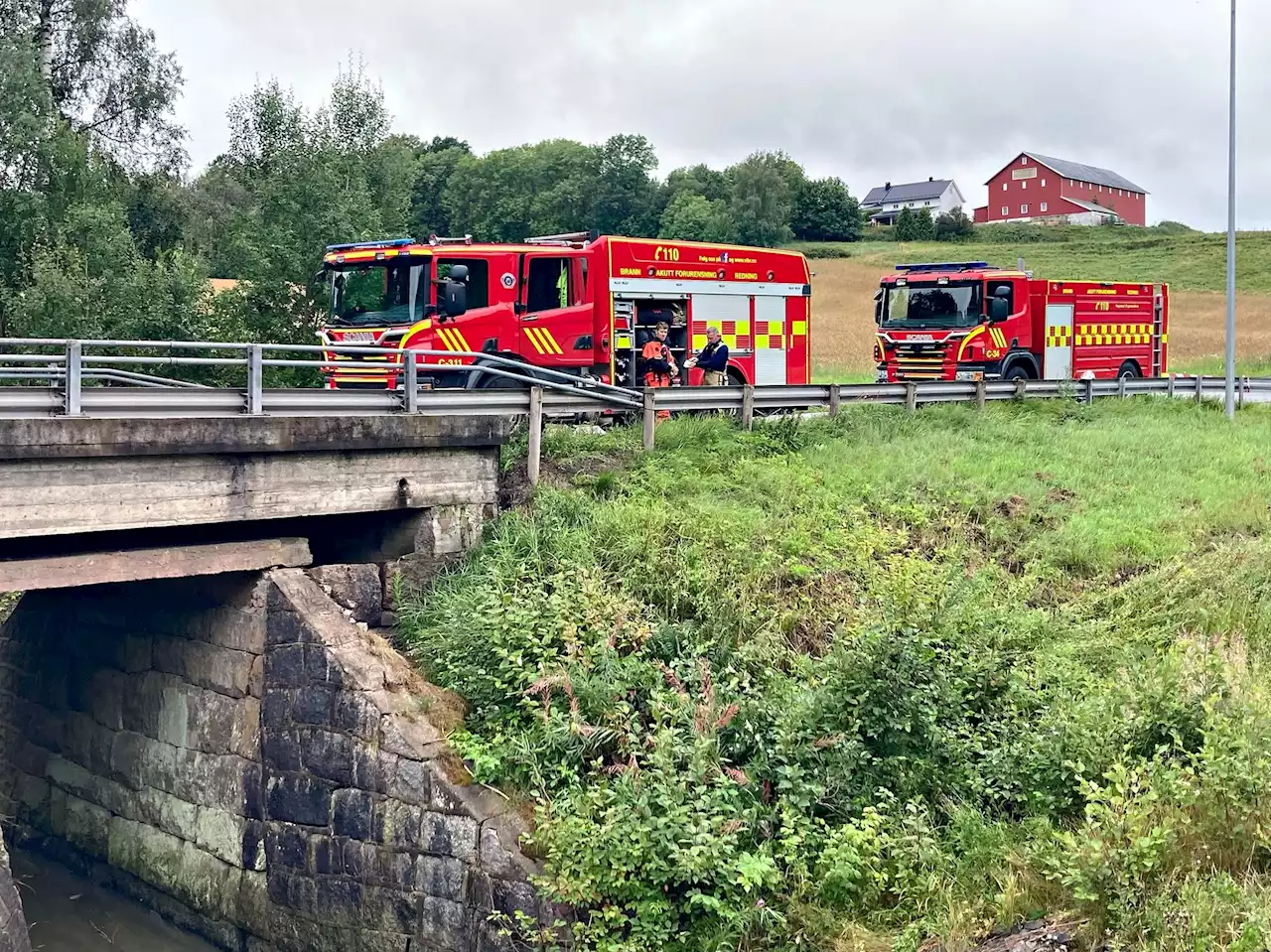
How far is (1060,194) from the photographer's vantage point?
A: 376ft

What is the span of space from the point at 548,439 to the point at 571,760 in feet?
16.3

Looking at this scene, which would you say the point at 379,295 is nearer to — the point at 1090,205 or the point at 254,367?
the point at 254,367

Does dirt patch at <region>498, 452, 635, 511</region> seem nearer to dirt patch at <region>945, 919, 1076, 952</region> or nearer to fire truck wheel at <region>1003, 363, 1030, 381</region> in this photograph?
dirt patch at <region>945, 919, 1076, 952</region>

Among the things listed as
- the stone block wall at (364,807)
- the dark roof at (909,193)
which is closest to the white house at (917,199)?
the dark roof at (909,193)

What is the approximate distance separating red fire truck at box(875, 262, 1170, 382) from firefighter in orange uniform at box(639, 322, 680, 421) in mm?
6564

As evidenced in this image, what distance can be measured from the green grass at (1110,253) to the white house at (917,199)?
3546 centimetres

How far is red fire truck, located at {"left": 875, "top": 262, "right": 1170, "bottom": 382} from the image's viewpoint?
22703 millimetres

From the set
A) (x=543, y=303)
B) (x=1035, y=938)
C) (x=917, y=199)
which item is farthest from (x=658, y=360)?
(x=917, y=199)

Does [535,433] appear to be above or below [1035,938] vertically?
above

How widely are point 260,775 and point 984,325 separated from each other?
628 inches

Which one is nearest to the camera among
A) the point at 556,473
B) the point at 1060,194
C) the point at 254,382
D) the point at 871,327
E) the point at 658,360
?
the point at 254,382

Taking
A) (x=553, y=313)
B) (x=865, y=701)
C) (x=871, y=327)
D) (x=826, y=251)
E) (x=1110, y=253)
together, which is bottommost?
(x=865, y=701)

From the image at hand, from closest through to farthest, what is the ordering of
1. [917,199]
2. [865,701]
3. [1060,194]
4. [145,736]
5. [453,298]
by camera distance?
[865,701]
[145,736]
[453,298]
[1060,194]
[917,199]

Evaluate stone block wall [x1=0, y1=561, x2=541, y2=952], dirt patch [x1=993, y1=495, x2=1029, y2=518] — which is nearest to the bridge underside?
stone block wall [x1=0, y1=561, x2=541, y2=952]
